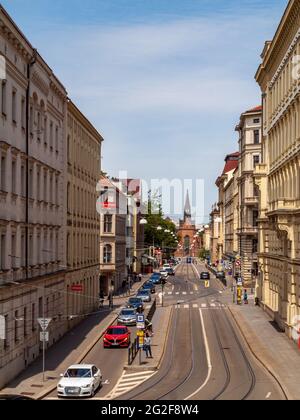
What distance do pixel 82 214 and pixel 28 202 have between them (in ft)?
73.3

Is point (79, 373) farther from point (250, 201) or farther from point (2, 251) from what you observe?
point (250, 201)

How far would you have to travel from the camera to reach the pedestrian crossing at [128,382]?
2895 centimetres

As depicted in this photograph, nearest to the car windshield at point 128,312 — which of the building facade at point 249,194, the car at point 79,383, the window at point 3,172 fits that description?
the window at point 3,172

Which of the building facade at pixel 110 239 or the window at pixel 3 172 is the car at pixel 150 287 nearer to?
the building facade at pixel 110 239

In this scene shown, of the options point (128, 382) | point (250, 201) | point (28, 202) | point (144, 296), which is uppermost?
point (250, 201)

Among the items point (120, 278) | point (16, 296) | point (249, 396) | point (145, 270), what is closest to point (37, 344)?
point (16, 296)

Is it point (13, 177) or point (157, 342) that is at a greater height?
point (13, 177)

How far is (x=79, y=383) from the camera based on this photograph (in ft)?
92.7

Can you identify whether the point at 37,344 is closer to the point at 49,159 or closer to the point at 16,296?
the point at 16,296

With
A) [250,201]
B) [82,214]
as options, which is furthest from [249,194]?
[82,214]

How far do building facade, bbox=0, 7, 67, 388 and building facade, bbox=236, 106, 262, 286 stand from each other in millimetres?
46799

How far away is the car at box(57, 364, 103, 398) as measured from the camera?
92.0 feet

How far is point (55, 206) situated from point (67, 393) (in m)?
20.5

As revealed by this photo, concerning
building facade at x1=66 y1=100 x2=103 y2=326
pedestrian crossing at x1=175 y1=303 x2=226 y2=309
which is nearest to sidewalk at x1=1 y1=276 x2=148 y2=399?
building facade at x1=66 y1=100 x2=103 y2=326
